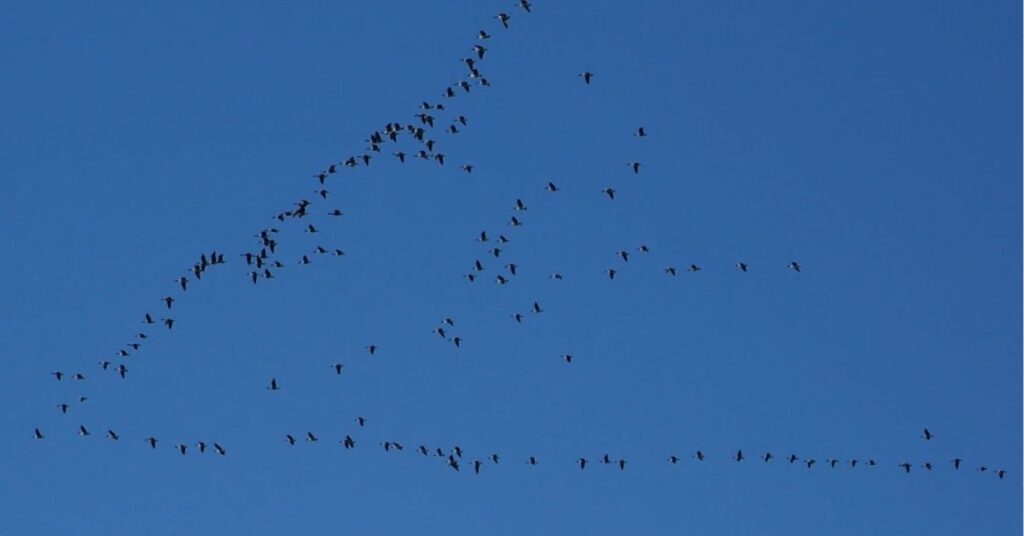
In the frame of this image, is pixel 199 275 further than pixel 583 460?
No

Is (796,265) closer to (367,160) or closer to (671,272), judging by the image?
(671,272)

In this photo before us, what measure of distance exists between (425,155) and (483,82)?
10.0 feet

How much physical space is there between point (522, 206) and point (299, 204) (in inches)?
314

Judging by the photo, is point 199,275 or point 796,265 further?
point 796,265

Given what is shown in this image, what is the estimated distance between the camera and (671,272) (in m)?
152

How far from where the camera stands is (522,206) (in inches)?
5871

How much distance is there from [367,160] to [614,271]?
10.6 meters

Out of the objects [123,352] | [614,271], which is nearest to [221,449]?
[123,352]

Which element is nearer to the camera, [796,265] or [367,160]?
[367,160]

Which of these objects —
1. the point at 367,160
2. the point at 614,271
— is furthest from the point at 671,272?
the point at 367,160

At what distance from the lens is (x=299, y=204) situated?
146 metres

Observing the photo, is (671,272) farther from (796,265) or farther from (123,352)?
(123,352)

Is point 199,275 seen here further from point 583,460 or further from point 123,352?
point 583,460

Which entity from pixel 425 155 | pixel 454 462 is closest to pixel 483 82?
pixel 425 155
